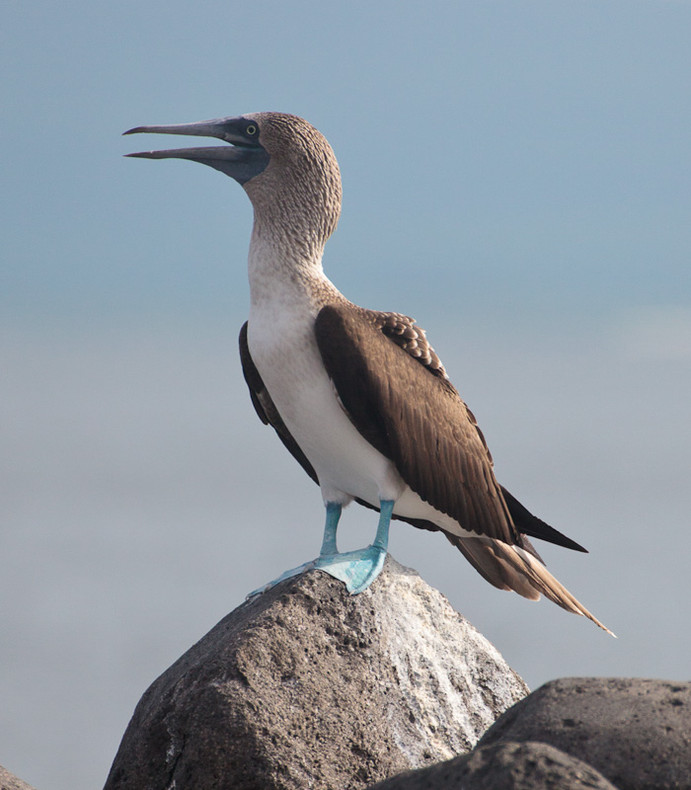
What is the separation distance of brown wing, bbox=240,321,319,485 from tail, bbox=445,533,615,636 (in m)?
1.37

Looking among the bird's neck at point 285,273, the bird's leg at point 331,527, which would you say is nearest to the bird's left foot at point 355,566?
the bird's leg at point 331,527

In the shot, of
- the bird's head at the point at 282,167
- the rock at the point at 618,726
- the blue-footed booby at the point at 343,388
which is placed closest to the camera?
the rock at the point at 618,726

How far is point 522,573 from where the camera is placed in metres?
6.98

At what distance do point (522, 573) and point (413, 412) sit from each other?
62.5 inches

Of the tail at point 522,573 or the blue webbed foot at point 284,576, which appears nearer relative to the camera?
the blue webbed foot at point 284,576

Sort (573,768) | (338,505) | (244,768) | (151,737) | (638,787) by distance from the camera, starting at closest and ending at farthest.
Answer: (573,768) < (638,787) < (244,768) < (151,737) < (338,505)

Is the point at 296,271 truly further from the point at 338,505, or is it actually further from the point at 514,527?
the point at 514,527

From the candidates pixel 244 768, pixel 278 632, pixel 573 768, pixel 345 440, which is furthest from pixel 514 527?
pixel 573 768

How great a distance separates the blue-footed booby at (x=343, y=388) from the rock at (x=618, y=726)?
184 cm

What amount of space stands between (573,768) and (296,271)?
3.78 meters

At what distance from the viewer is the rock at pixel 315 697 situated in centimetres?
528

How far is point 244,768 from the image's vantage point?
5227mm

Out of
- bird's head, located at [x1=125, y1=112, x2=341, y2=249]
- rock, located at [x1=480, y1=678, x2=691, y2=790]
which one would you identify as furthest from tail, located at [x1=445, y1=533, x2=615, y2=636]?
bird's head, located at [x1=125, y1=112, x2=341, y2=249]

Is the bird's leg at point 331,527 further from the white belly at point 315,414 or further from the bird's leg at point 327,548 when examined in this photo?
the white belly at point 315,414
